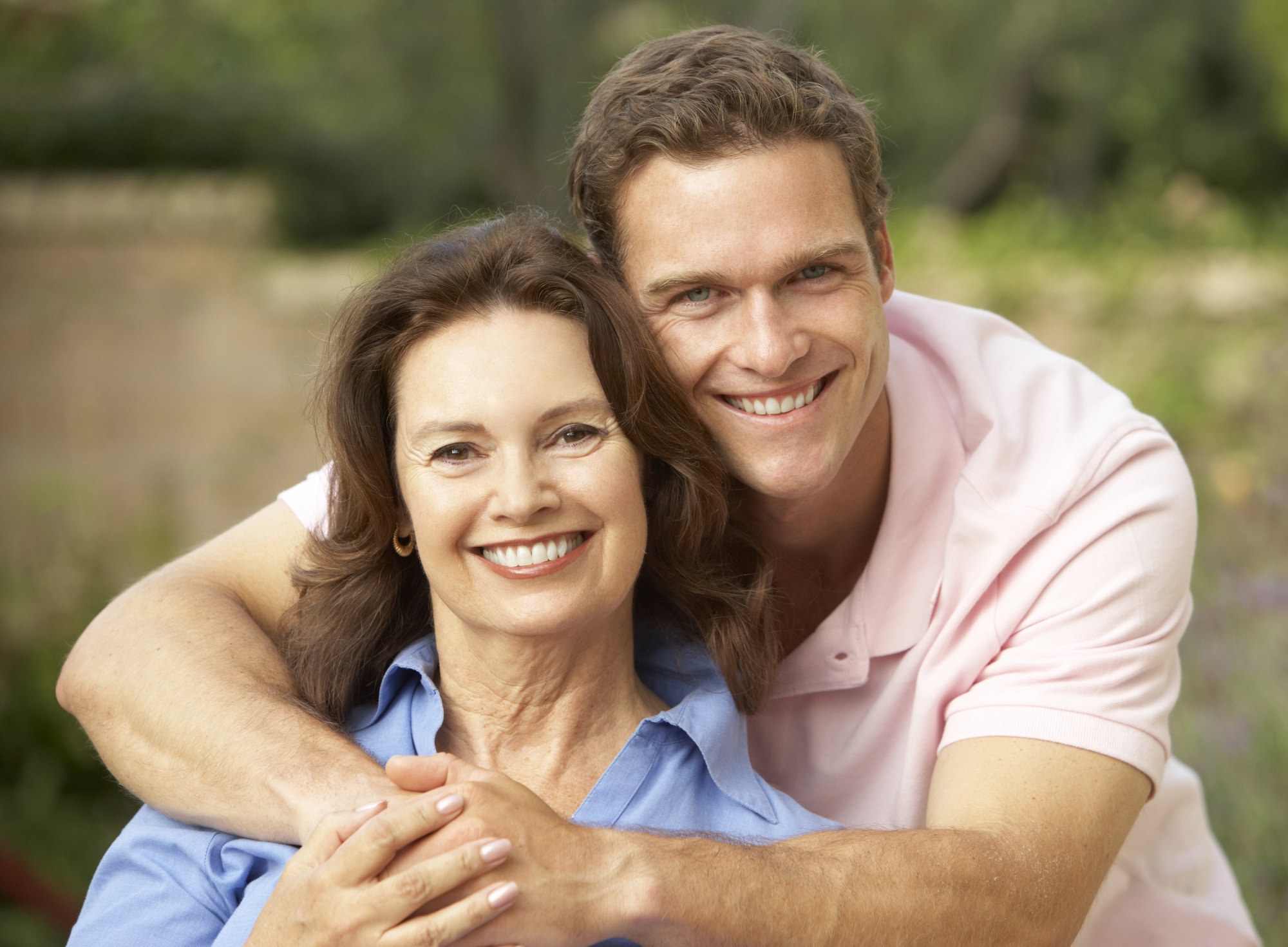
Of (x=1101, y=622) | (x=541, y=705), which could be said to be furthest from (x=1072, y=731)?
(x=541, y=705)

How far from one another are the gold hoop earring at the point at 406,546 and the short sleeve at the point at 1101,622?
0.94m

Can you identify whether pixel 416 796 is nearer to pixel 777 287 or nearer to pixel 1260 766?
pixel 777 287

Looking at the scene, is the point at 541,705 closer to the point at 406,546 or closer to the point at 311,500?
the point at 406,546

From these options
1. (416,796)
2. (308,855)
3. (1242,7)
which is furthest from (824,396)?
(1242,7)

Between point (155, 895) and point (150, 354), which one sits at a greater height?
point (155, 895)

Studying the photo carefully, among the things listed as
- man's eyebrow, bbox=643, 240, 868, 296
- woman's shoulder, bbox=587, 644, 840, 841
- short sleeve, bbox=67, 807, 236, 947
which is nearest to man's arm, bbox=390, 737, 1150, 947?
woman's shoulder, bbox=587, 644, 840, 841

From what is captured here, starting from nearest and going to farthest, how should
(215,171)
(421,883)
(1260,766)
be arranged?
(421,883) < (1260,766) < (215,171)

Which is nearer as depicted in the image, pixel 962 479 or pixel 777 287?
pixel 777 287

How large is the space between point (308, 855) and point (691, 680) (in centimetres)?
77

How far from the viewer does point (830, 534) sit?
8.11 ft

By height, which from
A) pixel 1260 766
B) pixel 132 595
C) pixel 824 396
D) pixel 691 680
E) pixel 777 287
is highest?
pixel 777 287

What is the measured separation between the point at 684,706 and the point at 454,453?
0.55 m

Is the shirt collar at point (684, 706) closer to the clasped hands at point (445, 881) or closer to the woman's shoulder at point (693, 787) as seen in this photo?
the woman's shoulder at point (693, 787)

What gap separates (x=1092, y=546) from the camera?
6.96 ft
